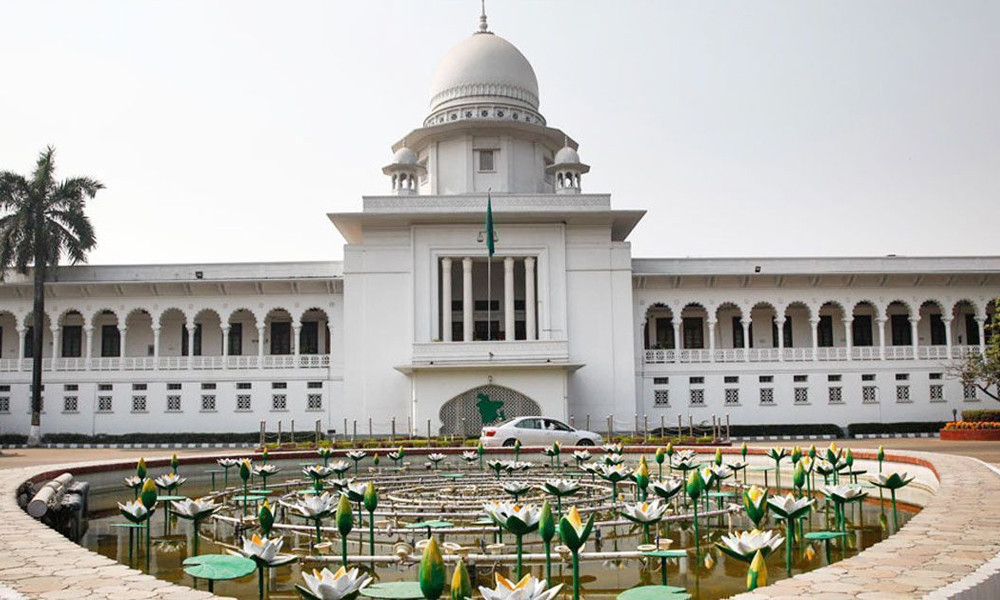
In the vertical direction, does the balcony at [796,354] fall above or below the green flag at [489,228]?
below

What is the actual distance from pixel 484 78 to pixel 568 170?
5646 millimetres

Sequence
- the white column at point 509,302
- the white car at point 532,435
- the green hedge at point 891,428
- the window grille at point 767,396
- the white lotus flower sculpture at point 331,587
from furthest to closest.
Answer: the window grille at point 767,396, the green hedge at point 891,428, the white column at point 509,302, the white car at point 532,435, the white lotus flower sculpture at point 331,587

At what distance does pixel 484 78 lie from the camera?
39125 mm

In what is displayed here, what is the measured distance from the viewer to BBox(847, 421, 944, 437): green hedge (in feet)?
113

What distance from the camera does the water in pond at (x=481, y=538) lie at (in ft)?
Result: 27.4

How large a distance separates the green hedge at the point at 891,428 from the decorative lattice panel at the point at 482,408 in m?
12.2

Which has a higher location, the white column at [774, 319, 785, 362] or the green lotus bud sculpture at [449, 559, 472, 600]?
the white column at [774, 319, 785, 362]

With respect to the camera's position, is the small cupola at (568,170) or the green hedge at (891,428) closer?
the green hedge at (891,428)

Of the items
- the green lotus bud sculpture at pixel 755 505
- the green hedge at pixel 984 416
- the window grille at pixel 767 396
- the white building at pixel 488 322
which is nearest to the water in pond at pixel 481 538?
the green lotus bud sculpture at pixel 755 505

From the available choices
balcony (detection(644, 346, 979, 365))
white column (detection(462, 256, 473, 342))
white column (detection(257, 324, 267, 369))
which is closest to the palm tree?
white column (detection(257, 324, 267, 369))

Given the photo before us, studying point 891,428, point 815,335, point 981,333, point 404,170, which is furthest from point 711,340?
point 404,170

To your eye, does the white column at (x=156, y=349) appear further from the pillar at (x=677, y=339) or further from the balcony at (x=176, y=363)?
the pillar at (x=677, y=339)

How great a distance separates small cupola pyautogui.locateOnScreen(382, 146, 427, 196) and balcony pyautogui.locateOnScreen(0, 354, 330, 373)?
24.8ft

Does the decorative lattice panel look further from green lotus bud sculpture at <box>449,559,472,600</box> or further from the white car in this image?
green lotus bud sculpture at <box>449,559,472,600</box>
